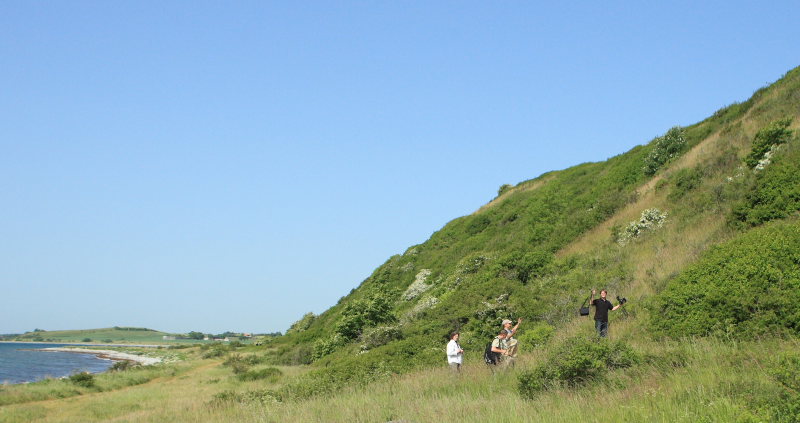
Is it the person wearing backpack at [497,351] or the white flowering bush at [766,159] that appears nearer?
the person wearing backpack at [497,351]

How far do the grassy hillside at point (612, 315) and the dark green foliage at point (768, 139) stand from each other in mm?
68

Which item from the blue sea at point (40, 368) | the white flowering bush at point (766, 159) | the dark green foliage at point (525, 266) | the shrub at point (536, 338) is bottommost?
the blue sea at point (40, 368)

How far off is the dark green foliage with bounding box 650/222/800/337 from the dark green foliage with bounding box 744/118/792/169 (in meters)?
8.80

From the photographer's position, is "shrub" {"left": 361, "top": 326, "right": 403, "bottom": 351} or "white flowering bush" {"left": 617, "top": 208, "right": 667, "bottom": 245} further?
"shrub" {"left": 361, "top": 326, "right": 403, "bottom": 351}

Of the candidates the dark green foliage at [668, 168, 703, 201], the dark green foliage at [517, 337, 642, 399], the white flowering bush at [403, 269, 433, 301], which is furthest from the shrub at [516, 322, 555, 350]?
the white flowering bush at [403, 269, 433, 301]

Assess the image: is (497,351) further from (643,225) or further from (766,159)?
(643,225)

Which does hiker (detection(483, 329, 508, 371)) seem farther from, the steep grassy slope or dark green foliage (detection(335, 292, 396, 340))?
dark green foliage (detection(335, 292, 396, 340))

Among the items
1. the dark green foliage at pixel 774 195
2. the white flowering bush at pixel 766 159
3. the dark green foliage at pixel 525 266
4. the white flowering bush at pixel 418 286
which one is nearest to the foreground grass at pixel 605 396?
the dark green foliage at pixel 774 195

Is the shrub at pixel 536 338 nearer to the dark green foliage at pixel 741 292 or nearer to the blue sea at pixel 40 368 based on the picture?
the dark green foliage at pixel 741 292

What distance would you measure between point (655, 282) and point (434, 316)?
12421 mm

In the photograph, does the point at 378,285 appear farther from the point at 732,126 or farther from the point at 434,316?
the point at 732,126

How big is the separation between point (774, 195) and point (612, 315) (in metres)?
5.61

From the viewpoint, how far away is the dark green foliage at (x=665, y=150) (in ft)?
105

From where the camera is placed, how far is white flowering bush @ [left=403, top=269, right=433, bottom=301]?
38.9 meters
